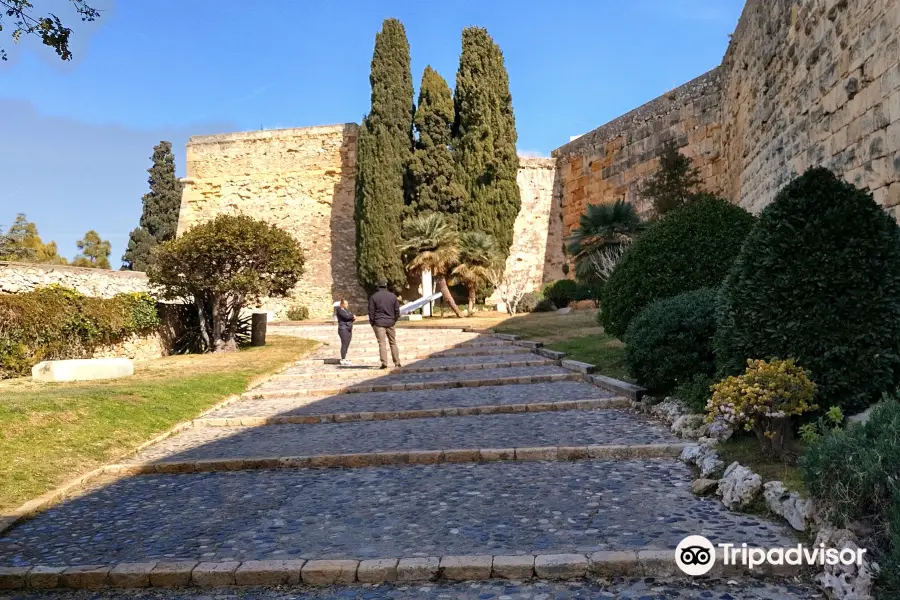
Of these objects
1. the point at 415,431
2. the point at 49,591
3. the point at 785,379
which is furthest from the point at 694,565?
the point at 415,431

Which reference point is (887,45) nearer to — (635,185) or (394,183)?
(635,185)

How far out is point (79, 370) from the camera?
1022 centimetres

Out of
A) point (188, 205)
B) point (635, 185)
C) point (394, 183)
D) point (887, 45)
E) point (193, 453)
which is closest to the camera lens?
point (887, 45)

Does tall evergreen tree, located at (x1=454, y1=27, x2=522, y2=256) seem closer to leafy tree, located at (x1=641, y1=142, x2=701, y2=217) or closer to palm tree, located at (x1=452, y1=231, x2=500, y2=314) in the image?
palm tree, located at (x1=452, y1=231, x2=500, y2=314)

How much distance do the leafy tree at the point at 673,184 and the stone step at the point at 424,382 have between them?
27.6 ft

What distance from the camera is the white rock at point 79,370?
392 inches

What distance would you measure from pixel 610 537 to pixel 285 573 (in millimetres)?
1689

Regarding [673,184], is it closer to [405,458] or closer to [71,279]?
[405,458]

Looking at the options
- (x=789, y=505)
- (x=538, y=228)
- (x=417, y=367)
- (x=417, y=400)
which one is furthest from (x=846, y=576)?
(x=538, y=228)

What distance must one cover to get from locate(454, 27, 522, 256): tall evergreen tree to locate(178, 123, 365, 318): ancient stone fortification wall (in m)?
6.43

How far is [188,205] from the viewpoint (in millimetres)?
31031

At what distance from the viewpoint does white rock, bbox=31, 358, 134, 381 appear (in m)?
9.97

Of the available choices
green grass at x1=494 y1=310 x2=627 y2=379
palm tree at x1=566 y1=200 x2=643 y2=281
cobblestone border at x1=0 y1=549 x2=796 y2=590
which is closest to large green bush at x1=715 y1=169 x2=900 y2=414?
cobblestone border at x1=0 y1=549 x2=796 y2=590

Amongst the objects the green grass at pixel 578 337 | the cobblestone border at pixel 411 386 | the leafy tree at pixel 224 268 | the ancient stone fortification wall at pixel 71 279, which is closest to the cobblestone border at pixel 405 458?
the green grass at pixel 578 337
